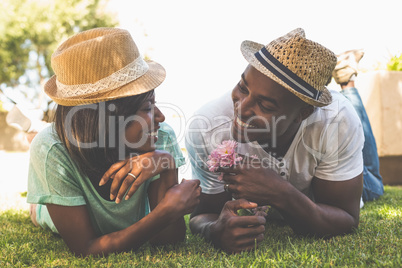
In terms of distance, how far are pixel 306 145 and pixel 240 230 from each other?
3.23ft

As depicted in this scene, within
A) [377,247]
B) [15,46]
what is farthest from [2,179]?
[15,46]

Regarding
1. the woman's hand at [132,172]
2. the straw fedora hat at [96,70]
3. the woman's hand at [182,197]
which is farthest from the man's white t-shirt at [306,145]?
the straw fedora hat at [96,70]

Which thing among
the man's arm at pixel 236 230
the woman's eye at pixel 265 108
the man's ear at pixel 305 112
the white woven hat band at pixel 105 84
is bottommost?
the man's arm at pixel 236 230

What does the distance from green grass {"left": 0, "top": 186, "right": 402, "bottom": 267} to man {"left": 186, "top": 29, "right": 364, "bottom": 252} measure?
13 centimetres

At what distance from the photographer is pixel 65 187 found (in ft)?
8.45

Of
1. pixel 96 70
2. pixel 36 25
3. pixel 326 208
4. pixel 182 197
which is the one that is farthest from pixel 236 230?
pixel 36 25

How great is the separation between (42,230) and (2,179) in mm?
6108

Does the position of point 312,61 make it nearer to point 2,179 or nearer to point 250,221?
point 250,221

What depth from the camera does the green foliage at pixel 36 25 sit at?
20719 millimetres

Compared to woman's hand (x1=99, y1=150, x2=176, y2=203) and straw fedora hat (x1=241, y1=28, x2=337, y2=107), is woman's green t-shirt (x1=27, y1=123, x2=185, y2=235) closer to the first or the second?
woman's hand (x1=99, y1=150, x2=176, y2=203)

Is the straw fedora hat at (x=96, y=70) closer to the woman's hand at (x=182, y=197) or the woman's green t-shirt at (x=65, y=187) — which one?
the woman's green t-shirt at (x=65, y=187)

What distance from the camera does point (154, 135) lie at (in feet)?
8.80

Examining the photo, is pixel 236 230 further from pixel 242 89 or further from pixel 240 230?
pixel 242 89

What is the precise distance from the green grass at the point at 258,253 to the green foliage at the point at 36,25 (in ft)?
68.3
